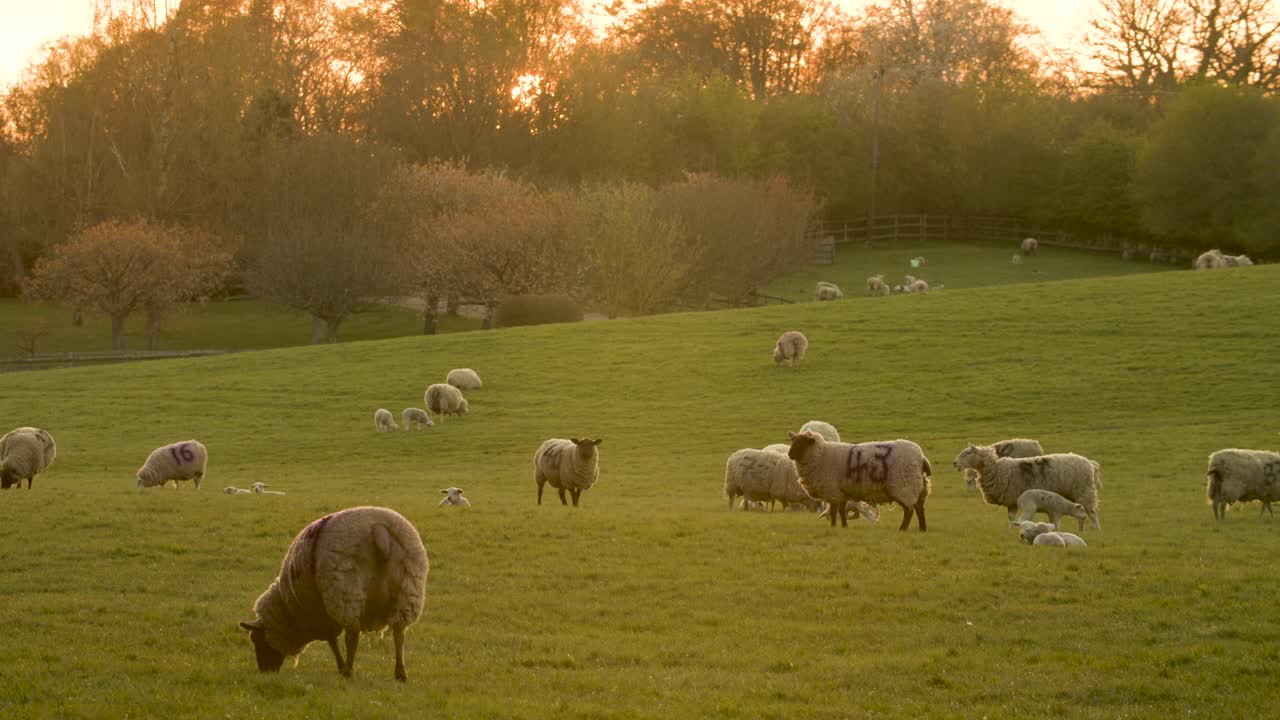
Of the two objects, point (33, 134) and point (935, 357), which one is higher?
point (33, 134)

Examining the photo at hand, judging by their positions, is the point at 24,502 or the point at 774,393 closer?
the point at 24,502

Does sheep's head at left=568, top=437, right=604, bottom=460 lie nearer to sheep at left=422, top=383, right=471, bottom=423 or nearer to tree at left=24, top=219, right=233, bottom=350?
sheep at left=422, top=383, right=471, bottom=423

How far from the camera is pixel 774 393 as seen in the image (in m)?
42.6

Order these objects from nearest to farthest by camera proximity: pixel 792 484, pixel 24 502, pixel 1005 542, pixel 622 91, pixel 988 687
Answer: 1. pixel 988 687
2. pixel 1005 542
3. pixel 24 502
4. pixel 792 484
5. pixel 622 91

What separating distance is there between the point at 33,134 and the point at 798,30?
66.5m

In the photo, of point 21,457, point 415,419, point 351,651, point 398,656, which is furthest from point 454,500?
point 415,419

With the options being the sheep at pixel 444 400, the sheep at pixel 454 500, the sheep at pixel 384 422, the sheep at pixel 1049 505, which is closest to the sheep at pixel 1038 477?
the sheep at pixel 1049 505

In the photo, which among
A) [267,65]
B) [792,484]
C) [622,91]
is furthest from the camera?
[622,91]

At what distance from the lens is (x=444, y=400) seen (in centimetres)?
4172

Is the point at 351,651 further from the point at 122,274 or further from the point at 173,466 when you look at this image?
the point at 122,274

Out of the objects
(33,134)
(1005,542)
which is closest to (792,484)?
(1005,542)

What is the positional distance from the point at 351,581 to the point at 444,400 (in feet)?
99.2

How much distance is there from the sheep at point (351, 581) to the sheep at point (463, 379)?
33404mm

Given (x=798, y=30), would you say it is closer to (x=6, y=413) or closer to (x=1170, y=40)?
(x=1170, y=40)
